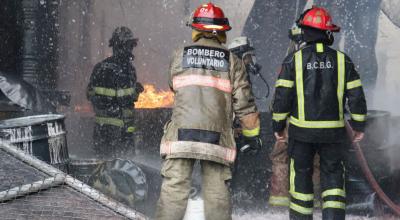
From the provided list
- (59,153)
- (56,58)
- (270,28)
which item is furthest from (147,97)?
(59,153)

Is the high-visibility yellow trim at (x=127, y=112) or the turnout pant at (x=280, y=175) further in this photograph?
the high-visibility yellow trim at (x=127, y=112)

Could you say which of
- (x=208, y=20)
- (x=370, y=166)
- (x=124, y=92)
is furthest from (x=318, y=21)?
(x=124, y=92)

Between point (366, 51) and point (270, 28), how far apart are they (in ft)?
6.72

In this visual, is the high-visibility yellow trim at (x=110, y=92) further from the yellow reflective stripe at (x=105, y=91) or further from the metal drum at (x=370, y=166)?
the metal drum at (x=370, y=166)

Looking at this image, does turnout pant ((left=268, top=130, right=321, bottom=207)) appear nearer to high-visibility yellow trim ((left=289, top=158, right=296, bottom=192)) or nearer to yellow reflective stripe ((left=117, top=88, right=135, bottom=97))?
high-visibility yellow trim ((left=289, top=158, right=296, bottom=192))

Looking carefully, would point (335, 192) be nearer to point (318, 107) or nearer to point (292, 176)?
point (292, 176)

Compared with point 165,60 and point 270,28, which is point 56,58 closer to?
point 165,60

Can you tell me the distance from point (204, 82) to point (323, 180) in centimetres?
134

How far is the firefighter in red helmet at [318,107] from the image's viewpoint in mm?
4008

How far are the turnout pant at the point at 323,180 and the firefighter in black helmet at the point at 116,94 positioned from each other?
10.2 ft

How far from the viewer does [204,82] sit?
12.0ft

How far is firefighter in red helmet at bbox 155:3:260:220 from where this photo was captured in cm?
360

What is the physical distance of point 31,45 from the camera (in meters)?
8.04

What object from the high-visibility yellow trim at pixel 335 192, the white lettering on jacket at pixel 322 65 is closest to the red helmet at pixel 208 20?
the white lettering on jacket at pixel 322 65
